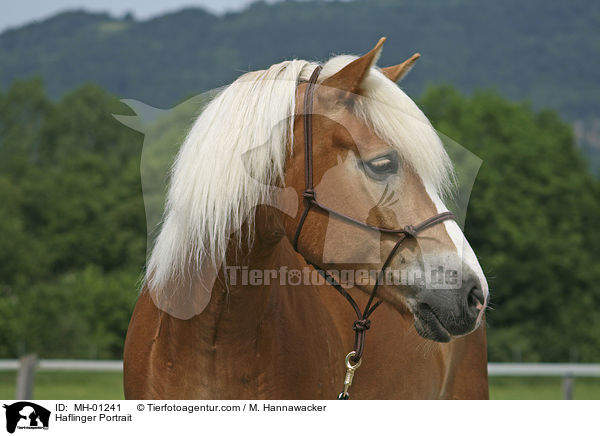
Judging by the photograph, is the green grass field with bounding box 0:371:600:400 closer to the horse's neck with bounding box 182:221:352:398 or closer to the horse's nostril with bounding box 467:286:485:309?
the horse's neck with bounding box 182:221:352:398

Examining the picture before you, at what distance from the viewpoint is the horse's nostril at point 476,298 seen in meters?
2.19

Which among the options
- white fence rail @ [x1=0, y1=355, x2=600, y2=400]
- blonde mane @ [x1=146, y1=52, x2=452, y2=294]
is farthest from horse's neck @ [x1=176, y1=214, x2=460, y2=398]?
white fence rail @ [x1=0, y1=355, x2=600, y2=400]

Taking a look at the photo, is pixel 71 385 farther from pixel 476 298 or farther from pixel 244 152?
pixel 476 298

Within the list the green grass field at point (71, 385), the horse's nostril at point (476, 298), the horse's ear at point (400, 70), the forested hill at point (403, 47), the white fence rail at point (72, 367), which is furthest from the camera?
the forested hill at point (403, 47)

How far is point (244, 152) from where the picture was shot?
2352 mm

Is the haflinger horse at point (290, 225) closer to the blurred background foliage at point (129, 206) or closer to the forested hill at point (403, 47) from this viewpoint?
the blurred background foliage at point (129, 206)

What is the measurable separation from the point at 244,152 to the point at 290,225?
32 cm

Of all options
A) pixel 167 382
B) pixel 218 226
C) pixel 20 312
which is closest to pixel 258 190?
pixel 218 226

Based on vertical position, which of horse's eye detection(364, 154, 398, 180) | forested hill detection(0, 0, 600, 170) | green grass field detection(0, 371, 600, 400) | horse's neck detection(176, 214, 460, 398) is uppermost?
forested hill detection(0, 0, 600, 170)

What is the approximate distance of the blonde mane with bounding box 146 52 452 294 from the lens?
2311 millimetres
